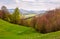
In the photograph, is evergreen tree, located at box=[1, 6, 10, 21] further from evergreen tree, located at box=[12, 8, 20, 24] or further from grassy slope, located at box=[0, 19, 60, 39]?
grassy slope, located at box=[0, 19, 60, 39]

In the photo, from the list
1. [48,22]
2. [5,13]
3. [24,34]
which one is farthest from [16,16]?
[24,34]

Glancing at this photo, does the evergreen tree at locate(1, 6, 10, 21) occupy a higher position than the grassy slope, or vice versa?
the evergreen tree at locate(1, 6, 10, 21)

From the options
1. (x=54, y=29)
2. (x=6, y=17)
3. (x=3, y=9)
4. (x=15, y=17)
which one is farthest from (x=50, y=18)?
(x=3, y=9)

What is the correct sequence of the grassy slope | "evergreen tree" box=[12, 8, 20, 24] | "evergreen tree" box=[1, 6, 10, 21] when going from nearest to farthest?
the grassy slope → "evergreen tree" box=[12, 8, 20, 24] → "evergreen tree" box=[1, 6, 10, 21]

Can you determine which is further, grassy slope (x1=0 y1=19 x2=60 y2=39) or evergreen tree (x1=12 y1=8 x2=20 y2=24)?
evergreen tree (x1=12 y1=8 x2=20 y2=24)

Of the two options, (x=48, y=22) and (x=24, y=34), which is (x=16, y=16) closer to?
(x=48, y=22)

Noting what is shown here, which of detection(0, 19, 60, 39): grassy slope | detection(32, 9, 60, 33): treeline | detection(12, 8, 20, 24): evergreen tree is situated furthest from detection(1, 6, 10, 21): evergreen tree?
detection(0, 19, 60, 39): grassy slope

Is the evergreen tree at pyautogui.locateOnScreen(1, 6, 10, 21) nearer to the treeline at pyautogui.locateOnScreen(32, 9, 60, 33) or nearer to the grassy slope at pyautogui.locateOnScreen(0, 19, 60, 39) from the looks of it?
the treeline at pyautogui.locateOnScreen(32, 9, 60, 33)

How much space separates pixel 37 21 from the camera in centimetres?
3128

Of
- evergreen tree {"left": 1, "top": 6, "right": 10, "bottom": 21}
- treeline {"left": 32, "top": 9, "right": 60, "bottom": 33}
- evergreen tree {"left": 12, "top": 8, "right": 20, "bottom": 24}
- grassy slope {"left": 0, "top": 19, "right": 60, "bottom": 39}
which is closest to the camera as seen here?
grassy slope {"left": 0, "top": 19, "right": 60, "bottom": 39}

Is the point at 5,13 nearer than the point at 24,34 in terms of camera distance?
No

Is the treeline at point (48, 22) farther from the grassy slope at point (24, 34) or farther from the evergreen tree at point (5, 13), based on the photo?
the evergreen tree at point (5, 13)

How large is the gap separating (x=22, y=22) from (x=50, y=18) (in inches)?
456

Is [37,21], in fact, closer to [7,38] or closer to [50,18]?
[50,18]
